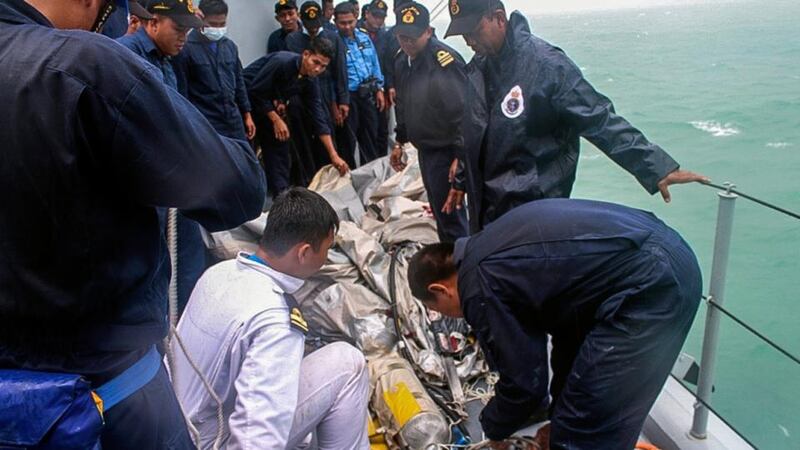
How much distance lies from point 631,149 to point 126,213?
132cm

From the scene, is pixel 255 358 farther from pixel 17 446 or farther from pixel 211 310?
pixel 17 446

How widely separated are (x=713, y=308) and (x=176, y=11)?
198 cm

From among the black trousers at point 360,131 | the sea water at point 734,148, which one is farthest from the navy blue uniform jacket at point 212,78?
the sea water at point 734,148

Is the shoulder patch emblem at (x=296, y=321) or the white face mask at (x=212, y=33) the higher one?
the white face mask at (x=212, y=33)

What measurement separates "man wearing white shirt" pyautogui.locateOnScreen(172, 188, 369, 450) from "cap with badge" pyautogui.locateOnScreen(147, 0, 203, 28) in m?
1.02

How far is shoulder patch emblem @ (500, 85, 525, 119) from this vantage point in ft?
5.92

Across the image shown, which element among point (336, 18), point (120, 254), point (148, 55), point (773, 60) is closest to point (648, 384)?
point (120, 254)

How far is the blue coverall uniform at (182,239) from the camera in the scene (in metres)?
2.06

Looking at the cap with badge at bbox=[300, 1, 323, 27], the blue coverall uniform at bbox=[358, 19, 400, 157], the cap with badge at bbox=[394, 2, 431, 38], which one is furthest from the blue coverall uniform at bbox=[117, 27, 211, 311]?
the blue coverall uniform at bbox=[358, 19, 400, 157]

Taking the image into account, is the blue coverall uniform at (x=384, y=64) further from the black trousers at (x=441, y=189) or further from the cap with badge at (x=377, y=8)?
the black trousers at (x=441, y=189)

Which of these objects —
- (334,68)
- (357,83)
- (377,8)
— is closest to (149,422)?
(334,68)

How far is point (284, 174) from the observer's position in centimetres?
364

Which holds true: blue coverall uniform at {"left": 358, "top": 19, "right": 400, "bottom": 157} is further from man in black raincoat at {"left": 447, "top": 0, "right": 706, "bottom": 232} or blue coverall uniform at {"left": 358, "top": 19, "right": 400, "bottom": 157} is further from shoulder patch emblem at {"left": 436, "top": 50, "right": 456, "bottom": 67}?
man in black raincoat at {"left": 447, "top": 0, "right": 706, "bottom": 232}

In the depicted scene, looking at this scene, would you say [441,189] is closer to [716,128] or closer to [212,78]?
[212,78]
